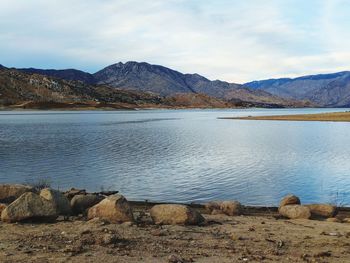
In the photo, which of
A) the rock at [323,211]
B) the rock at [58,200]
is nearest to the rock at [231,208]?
the rock at [323,211]

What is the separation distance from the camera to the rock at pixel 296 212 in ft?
57.0

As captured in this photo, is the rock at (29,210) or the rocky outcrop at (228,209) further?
the rocky outcrop at (228,209)

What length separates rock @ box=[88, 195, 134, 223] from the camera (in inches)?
577

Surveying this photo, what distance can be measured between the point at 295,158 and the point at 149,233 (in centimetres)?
2611

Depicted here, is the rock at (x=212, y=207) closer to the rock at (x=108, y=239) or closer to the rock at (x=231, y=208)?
the rock at (x=231, y=208)

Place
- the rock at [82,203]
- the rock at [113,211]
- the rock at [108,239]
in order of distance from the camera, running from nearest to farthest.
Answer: the rock at [108,239] < the rock at [113,211] < the rock at [82,203]

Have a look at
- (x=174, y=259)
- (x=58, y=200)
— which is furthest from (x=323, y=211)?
(x=58, y=200)

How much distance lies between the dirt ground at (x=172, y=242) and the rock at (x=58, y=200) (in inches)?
32.7

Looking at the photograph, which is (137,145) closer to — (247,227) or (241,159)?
(241,159)

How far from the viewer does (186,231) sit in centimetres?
1388

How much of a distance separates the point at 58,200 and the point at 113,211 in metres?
2.51

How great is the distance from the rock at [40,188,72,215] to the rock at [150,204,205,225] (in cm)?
321

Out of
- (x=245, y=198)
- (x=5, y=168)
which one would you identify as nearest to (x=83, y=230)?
(x=245, y=198)

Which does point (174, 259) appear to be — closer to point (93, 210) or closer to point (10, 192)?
point (93, 210)
